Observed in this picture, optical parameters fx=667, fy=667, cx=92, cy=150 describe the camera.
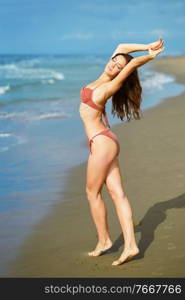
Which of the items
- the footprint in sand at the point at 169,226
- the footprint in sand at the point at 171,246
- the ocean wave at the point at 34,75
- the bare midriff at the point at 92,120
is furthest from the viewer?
the ocean wave at the point at 34,75

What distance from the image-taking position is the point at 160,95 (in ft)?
66.1

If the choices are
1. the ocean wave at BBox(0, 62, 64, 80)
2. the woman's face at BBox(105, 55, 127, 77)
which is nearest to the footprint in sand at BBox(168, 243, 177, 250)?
the woman's face at BBox(105, 55, 127, 77)

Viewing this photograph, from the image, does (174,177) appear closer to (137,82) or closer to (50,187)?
(50,187)

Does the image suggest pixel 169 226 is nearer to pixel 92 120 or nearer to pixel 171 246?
pixel 171 246

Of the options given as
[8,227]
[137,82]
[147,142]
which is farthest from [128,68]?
[147,142]

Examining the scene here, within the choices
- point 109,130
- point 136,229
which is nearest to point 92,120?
point 109,130

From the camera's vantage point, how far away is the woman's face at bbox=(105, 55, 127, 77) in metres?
5.37

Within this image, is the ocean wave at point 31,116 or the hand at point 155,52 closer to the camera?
the hand at point 155,52

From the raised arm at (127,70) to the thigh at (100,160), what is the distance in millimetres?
396

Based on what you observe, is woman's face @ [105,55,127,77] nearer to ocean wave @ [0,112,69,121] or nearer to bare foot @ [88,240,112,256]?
bare foot @ [88,240,112,256]

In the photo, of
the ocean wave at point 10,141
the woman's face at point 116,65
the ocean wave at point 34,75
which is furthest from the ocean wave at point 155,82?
the woman's face at point 116,65

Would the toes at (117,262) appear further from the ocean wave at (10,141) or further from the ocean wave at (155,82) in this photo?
the ocean wave at (155,82)

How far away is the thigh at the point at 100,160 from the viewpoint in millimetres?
5406

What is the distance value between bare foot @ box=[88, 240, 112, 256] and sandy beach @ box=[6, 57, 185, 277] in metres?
0.05
